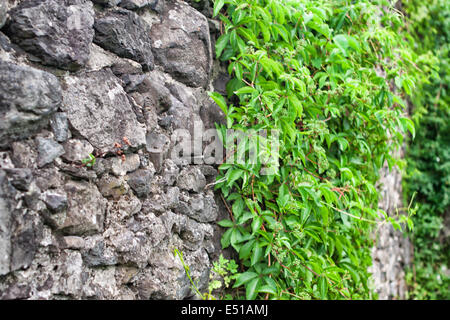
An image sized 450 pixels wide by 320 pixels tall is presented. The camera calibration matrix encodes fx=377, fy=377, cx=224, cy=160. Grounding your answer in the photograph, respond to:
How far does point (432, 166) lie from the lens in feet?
13.2

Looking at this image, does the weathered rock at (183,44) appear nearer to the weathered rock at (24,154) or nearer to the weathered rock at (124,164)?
the weathered rock at (124,164)

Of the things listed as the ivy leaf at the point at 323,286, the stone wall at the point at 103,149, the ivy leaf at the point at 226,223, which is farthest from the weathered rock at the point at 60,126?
the ivy leaf at the point at 323,286

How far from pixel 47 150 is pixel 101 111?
23cm

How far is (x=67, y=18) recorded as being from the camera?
1.18m

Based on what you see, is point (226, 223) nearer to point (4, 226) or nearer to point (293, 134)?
point (293, 134)

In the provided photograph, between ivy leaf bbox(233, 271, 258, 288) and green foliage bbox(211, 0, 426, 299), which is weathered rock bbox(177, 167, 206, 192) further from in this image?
ivy leaf bbox(233, 271, 258, 288)

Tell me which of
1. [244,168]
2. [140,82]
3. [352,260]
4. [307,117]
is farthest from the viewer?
[352,260]

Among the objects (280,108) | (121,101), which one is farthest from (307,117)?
(121,101)

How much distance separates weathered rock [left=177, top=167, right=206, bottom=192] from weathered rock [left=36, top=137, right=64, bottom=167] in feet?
1.79

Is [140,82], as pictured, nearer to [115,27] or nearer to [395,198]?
[115,27]

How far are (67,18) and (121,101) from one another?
31cm

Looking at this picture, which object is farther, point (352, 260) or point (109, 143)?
point (352, 260)

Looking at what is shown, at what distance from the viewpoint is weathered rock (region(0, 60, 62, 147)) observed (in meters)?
0.99
